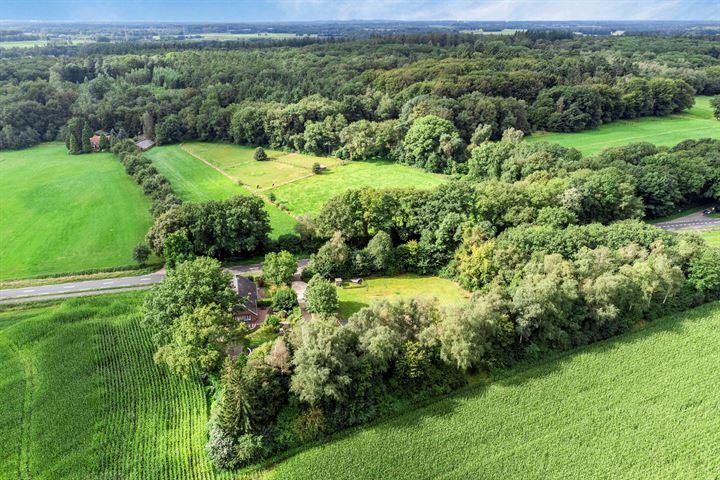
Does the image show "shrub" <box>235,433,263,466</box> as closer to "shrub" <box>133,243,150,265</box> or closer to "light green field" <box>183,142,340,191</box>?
"shrub" <box>133,243,150,265</box>

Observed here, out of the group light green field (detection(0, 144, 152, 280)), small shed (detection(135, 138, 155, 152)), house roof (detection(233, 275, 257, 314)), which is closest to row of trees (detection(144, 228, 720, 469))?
house roof (detection(233, 275, 257, 314))

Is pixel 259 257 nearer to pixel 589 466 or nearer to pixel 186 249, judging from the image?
pixel 186 249

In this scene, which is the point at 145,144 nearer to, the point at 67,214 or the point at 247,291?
the point at 67,214

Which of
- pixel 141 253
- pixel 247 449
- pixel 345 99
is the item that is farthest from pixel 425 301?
pixel 345 99

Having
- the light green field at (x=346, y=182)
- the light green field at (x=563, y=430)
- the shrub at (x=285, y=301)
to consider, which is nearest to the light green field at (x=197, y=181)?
the light green field at (x=346, y=182)

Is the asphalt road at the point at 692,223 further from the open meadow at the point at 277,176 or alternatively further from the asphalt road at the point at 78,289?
the asphalt road at the point at 78,289

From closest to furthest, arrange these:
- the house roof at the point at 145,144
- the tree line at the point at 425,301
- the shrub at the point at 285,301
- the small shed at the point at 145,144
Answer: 1. the tree line at the point at 425,301
2. the shrub at the point at 285,301
3. the small shed at the point at 145,144
4. the house roof at the point at 145,144
